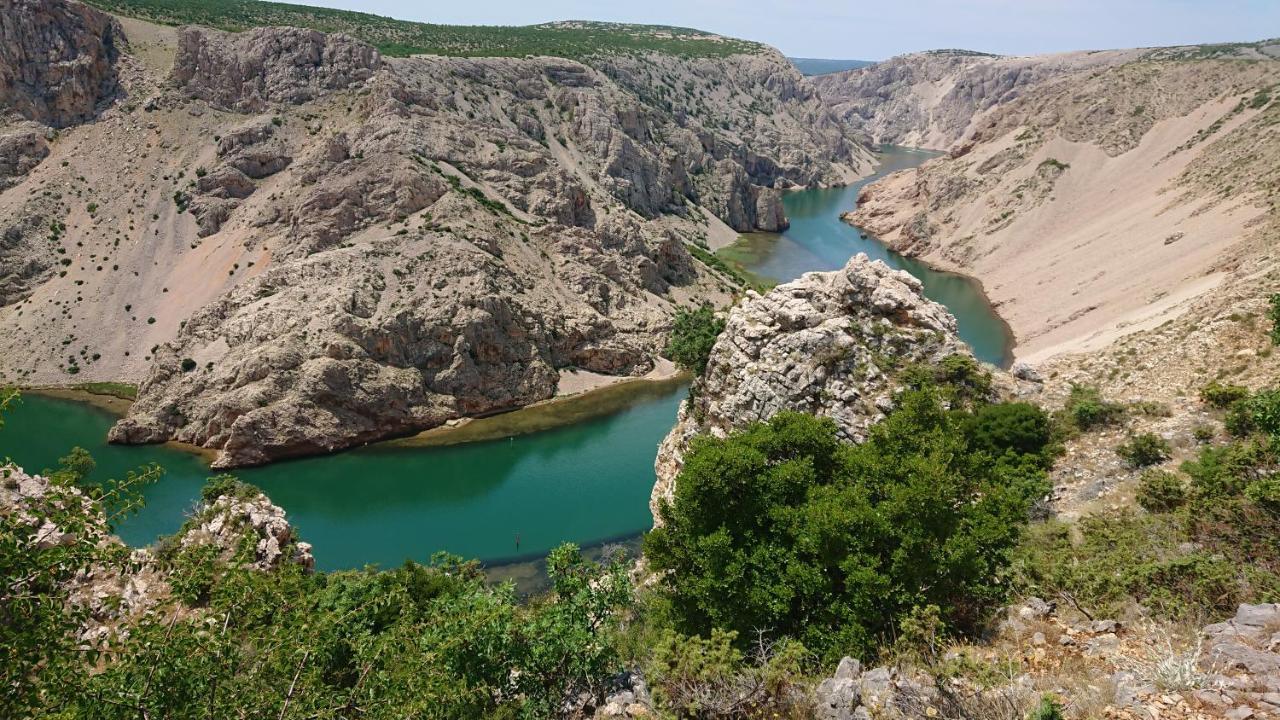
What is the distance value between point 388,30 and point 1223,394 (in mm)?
126926

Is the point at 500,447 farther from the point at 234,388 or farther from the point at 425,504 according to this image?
the point at 234,388

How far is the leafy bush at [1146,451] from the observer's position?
20.3 m

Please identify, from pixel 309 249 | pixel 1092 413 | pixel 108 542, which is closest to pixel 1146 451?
pixel 1092 413

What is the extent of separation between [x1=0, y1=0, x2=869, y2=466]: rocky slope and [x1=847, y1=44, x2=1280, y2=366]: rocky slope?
34.8 metres

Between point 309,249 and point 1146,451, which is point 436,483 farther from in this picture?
point 1146,451

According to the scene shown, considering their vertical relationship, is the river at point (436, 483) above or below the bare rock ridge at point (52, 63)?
below

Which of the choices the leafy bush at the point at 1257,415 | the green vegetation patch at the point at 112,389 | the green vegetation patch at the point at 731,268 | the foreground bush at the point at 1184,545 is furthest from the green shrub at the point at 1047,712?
the green vegetation patch at the point at 731,268

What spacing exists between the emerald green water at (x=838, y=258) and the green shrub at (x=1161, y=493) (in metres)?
41.4

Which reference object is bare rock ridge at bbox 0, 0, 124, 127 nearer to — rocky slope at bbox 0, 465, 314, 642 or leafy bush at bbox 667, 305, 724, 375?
leafy bush at bbox 667, 305, 724, 375

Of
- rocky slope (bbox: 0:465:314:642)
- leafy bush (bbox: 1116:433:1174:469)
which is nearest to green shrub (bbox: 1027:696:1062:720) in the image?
rocky slope (bbox: 0:465:314:642)

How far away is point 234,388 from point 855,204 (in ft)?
384

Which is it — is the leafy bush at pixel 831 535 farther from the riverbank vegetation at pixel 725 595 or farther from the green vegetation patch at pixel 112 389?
the green vegetation patch at pixel 112 389

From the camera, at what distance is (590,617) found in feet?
50.4

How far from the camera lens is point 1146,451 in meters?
20.4
